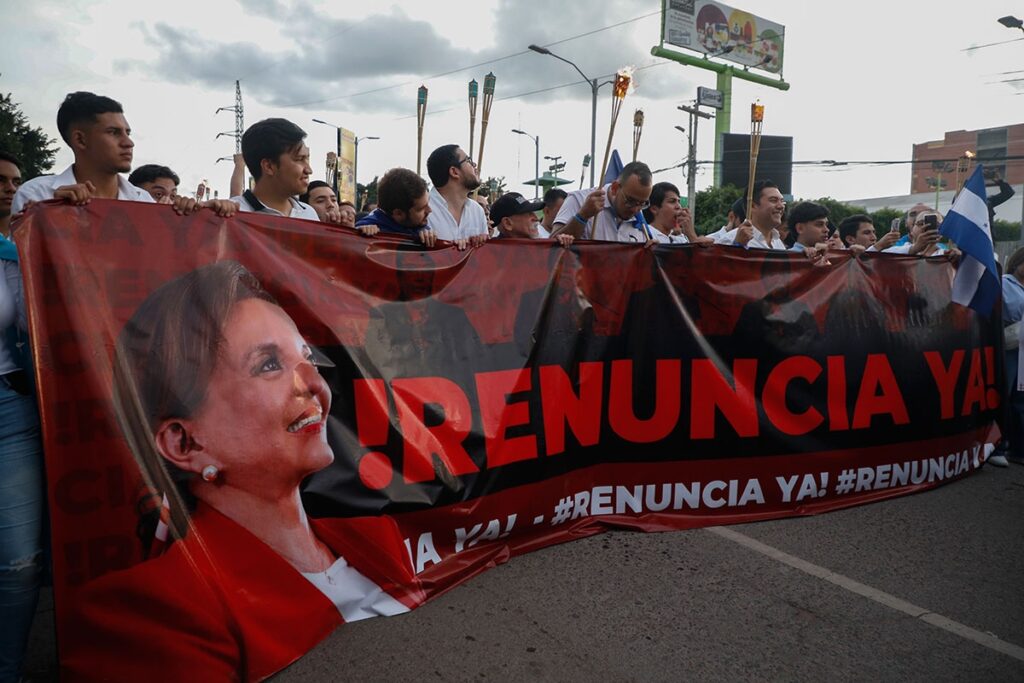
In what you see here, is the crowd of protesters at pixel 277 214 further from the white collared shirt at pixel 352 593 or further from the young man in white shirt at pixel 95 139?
the white collared shirt at pixel 352 593

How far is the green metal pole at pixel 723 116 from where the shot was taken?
49.8 metres

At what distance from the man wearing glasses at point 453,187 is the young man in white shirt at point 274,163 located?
1.28 m

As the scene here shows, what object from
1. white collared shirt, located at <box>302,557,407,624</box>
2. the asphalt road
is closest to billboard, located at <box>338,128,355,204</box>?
the asphalt road

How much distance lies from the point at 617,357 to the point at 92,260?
2.47 metres

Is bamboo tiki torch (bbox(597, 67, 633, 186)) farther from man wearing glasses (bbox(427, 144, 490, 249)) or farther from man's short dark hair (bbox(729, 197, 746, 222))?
man's short dark hair (bbox(729, 197, 746, 222))

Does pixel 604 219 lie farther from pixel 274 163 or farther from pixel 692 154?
pixel 692 154

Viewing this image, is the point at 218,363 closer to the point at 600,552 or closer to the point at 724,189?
the point at 600,552

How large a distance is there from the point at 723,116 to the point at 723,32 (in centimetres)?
526

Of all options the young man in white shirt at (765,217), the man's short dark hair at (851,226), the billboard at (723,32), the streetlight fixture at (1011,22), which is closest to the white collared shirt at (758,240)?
the young man in white shirt at (765,217)

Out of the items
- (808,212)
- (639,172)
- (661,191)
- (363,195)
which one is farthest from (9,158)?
(363,195)

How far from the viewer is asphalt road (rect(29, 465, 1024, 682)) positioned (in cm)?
269

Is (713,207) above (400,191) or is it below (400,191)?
above

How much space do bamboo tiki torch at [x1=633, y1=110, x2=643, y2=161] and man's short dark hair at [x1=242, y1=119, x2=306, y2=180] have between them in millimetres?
2322

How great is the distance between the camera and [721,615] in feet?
10.2
